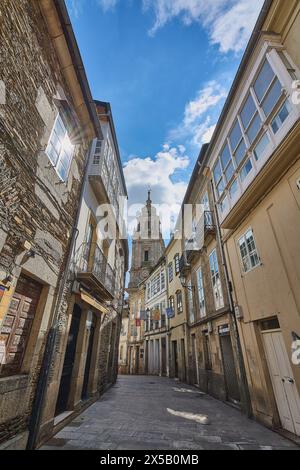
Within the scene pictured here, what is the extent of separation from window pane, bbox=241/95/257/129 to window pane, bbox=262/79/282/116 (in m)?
0.50

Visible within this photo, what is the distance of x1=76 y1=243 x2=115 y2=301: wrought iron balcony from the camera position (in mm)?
6207

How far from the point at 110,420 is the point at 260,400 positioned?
4192 mm

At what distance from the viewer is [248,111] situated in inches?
269

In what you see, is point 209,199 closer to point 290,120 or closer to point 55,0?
point 290,120

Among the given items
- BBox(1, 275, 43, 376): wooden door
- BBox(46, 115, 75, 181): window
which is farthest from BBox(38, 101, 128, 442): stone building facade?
BBox(1, 275, 43, 376): wooden door

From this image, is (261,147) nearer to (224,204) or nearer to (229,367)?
(224,204)

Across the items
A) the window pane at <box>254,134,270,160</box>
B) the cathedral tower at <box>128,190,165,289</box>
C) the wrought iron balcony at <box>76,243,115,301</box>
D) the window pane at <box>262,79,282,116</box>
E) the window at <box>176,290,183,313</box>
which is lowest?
the wrought iron balcony at <box>76,243,115,301</box>

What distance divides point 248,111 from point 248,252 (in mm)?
4533

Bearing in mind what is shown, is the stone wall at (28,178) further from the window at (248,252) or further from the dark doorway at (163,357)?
the dark doorway at (163,357)

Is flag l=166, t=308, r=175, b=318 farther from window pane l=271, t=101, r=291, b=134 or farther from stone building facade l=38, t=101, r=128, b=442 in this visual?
window pane l=271, t=101, r=291, b=134

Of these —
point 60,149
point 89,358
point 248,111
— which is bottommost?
point 89,358

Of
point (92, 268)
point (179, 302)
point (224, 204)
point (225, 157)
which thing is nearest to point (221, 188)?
point (224, 204)

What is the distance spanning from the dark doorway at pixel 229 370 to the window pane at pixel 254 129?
726 cm

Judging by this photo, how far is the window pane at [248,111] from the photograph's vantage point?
21.6 ft
